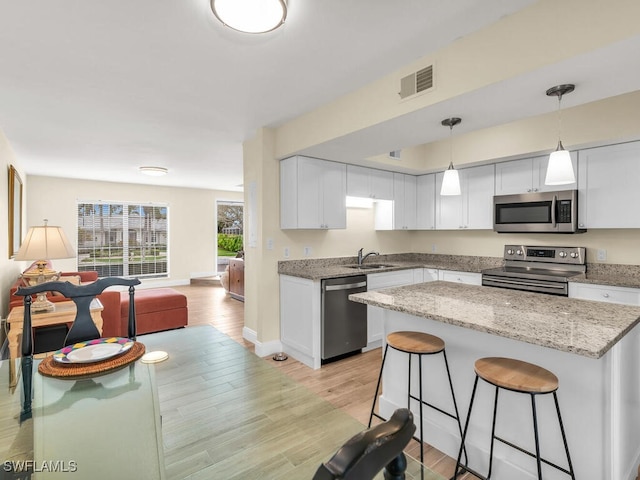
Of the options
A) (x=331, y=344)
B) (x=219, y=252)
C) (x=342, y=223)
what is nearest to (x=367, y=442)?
(x=331, y=344)

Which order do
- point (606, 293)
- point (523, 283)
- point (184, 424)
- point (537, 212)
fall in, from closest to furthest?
point (184, 424)
point (606, 293)
point (523, 283)
point (537, 212)

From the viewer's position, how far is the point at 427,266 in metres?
4.30

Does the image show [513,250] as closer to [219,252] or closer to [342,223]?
[342,223]

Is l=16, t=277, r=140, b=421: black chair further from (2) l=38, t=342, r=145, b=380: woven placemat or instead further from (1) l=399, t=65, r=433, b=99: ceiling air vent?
(1) l=399, t=65, r=433, b=99: ceiling air vent

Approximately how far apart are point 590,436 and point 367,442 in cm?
166

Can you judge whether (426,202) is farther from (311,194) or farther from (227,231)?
(227,231)

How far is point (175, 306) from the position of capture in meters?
4.62

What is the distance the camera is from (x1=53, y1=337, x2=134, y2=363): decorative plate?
1396 mm

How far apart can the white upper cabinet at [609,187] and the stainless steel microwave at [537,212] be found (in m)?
0.09

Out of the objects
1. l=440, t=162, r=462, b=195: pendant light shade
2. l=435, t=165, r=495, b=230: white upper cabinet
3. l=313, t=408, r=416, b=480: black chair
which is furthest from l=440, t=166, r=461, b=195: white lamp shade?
l=313, t=408, r=416, b=480: black chair

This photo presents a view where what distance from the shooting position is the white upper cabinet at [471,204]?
4.06 metres

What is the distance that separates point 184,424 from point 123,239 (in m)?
7.62

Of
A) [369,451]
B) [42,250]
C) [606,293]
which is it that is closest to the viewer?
[369,451]

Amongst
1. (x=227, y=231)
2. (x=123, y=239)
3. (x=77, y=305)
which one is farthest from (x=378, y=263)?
(x=123, y=239)
